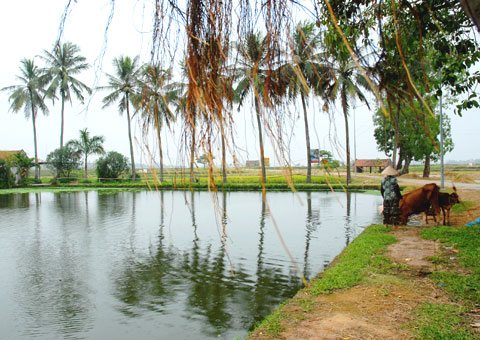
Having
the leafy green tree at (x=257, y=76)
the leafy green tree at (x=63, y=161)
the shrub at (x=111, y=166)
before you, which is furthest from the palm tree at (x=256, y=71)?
the leafy green tree at (x=63, y=161)

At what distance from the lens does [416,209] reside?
8.27m

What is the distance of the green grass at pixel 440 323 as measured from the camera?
9.23ft

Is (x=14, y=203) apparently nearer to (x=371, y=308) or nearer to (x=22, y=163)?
(x=22, y=163)

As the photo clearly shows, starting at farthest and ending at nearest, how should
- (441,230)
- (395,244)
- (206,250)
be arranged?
(206,250) < (441,230) < (395,244)

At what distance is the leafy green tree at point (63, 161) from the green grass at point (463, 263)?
1415 inches

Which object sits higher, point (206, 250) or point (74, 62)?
point (74, 62)

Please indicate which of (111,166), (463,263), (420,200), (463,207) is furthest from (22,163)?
(463,263)

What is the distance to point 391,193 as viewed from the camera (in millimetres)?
7824

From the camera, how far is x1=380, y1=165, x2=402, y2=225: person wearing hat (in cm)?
777

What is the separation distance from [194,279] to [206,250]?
2.06m

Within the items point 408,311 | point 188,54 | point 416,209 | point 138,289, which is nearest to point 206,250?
point 138,289

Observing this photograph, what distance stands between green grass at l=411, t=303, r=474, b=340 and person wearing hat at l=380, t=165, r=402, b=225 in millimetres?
4502

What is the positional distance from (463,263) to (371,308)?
84.4 inches

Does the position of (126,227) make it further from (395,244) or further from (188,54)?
(188,54)
